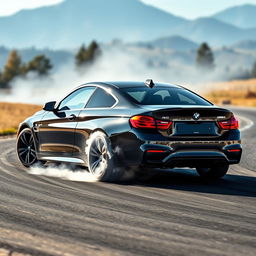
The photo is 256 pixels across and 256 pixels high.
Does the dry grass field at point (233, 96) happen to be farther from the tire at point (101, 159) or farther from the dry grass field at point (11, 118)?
the tire at point (101, 159)

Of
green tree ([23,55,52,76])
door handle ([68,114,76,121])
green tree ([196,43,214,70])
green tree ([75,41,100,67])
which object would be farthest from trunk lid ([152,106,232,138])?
green tree ([196,43,214,70])

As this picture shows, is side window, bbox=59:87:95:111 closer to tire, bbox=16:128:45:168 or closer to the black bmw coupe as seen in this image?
the black bmw coupe

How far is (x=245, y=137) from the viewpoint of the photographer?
18.4m

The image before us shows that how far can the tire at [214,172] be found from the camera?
9719mm

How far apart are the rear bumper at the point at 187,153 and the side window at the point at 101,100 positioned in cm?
123

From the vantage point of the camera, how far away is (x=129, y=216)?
20.8ft

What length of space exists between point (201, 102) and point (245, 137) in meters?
9.11

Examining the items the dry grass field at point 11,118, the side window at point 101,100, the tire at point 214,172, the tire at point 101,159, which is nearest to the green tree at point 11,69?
the dry grass field at point 11,118

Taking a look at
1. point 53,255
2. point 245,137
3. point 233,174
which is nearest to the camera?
point 53,255

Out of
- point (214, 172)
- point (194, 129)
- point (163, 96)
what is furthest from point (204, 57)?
point (194, 129)

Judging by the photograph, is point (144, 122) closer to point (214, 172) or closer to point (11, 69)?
point (214, 172)

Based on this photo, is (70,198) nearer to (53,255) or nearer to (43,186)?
(43,186)

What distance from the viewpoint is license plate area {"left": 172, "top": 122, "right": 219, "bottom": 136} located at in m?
8.62

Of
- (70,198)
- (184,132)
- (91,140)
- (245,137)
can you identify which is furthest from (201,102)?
(245,137)
